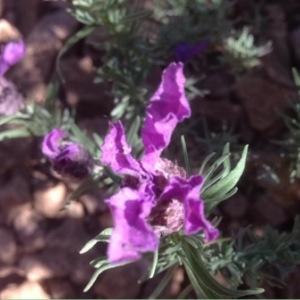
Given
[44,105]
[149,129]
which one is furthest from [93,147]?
[149,129]

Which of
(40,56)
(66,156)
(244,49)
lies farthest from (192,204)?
(40,56)

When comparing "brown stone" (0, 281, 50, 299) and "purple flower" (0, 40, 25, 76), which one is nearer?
"purple flower" (0, 40, 25, 76)

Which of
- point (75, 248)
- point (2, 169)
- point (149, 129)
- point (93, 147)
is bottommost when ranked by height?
point (75, 248)

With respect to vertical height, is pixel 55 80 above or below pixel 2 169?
above

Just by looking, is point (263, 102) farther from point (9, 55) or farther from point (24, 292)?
point (24, 292)

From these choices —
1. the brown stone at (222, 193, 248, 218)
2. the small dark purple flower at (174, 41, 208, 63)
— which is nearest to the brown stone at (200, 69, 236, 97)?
the small dark purple flower at (174, 41, 208, 63)

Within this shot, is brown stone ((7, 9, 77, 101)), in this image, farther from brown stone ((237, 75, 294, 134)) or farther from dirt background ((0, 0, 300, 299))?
brown stone ((237, 75, 294, 134))

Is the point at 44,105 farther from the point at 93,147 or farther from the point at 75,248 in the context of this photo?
the point at 75,248

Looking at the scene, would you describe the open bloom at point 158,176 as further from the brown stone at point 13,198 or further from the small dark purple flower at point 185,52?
the brown stone at point 13,198
